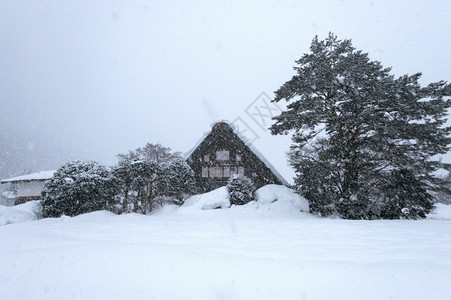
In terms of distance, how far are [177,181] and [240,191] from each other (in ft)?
16.9

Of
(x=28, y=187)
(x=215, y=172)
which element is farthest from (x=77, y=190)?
(x=28, y=187)

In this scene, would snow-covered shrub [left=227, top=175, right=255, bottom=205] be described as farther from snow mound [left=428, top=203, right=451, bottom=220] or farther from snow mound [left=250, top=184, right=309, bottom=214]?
snow mound [left=428, top=203, right=451, bottom=220]

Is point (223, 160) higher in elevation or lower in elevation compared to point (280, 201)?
higher

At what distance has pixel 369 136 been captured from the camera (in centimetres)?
925

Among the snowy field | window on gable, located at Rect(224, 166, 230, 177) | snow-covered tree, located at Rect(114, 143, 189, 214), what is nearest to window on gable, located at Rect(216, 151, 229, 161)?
window on gable, located at Rect(224, 166, 230, 177)

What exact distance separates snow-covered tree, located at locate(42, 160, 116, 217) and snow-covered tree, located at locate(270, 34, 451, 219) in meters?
10.8

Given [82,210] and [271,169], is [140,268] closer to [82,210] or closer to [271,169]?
[82,210]

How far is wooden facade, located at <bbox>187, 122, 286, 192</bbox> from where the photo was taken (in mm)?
20234

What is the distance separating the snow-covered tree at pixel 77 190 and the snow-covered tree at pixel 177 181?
139 inches

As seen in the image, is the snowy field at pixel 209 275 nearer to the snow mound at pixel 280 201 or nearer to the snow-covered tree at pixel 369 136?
the snow-covered tree at pixel 369 136

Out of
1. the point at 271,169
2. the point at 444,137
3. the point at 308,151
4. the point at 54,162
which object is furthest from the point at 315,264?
the point at 54,162

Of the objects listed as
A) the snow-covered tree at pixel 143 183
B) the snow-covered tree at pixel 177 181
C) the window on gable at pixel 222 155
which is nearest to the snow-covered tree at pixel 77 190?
the snow-covered tree at pixel 143 183

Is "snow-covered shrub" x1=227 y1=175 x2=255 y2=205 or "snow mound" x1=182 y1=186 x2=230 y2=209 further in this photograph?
"snow-covered shrub" x1=227 y1=175 x2=255 y2=205

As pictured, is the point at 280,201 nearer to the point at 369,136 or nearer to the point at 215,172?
the point at 369,136
